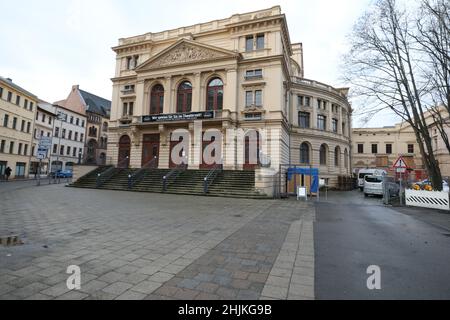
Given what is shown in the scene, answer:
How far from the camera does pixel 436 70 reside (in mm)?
14133

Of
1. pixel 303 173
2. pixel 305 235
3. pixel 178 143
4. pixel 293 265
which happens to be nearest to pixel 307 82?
pixel 303 173

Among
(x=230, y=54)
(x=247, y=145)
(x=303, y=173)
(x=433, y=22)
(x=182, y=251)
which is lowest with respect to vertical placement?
(x=182, y=251)

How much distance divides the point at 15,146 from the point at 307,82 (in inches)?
1650

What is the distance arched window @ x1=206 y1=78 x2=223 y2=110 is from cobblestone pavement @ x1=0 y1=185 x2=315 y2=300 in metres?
19.2

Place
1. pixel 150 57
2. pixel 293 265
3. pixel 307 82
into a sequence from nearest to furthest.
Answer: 1. pixel 293 265
2. pixel 150 57
3. pixel 307 82

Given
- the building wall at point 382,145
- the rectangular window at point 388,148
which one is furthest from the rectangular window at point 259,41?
the rectangular window at point 388,148

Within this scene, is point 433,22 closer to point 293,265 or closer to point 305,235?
point 305,235

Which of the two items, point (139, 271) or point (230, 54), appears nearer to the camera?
point (139, 271)

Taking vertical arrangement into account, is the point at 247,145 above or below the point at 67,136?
below

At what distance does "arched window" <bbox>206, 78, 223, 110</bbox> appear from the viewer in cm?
2511

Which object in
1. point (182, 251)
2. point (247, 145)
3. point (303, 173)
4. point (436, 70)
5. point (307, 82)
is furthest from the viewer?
point (307, 82)

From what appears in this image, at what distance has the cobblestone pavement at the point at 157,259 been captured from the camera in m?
3.10

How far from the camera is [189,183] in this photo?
1925cm

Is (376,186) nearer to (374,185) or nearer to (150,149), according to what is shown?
(374,185)
